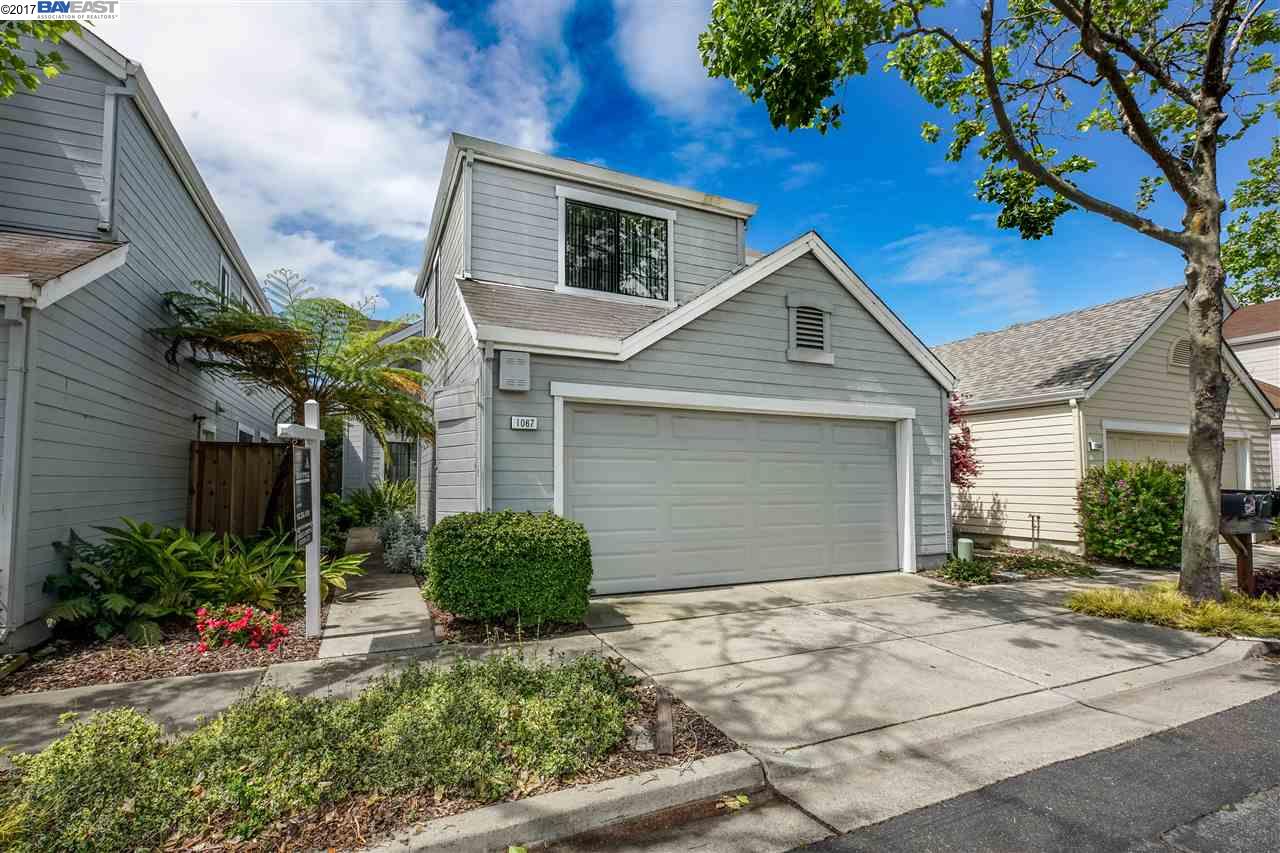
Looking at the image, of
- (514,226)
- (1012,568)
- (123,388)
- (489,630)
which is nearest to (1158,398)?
(1012,568)

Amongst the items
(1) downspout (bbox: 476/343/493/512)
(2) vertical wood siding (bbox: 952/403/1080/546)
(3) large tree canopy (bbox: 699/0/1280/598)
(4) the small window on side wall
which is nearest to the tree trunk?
(3) large tree canopy (bbox: 699/0/1280/598)

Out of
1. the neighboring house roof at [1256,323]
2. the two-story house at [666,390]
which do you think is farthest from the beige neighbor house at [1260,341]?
the two-story house at [666,390]

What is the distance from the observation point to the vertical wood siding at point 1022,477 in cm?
1081

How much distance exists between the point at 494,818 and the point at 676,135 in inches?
392

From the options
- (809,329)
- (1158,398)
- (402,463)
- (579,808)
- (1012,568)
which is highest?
(809,329)

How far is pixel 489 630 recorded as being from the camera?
5.42 m

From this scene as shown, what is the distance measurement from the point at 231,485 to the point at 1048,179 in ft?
37.2

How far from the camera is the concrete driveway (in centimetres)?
327

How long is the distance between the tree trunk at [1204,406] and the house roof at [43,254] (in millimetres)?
11067

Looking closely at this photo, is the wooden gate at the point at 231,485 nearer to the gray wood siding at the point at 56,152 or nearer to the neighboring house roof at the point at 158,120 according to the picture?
the gray wood siding at the point at 56,152

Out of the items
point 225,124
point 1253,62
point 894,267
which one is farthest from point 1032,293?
point 225,124

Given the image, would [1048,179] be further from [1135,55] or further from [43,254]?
[43,254]

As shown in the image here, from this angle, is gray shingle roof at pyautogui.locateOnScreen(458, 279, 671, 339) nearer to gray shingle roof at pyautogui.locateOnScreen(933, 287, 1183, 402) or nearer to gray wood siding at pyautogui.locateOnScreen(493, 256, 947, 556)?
gray wood siding at pyautogui.locateOnScreen(493, 256, 947, 556)

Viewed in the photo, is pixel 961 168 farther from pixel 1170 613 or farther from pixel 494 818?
pixel 494 818
